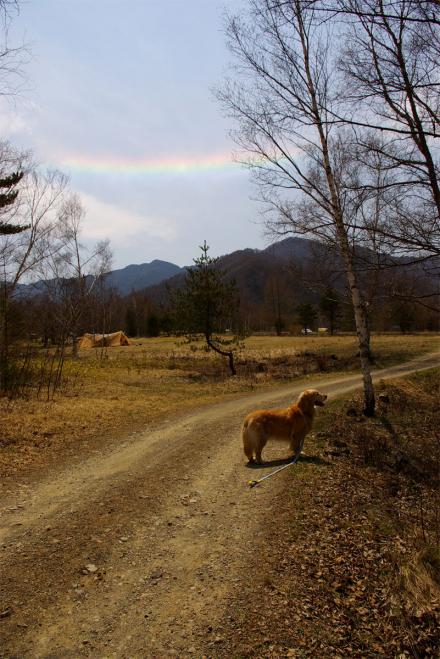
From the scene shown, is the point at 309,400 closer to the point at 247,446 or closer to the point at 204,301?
the point at 247,446

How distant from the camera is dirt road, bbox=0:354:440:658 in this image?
3.70m

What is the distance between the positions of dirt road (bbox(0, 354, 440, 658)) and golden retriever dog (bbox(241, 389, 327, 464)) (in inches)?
16.3

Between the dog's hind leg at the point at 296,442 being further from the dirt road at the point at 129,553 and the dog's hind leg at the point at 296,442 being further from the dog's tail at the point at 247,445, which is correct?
the dog's tail at the point at 247,445

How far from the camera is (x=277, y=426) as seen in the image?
311 inches

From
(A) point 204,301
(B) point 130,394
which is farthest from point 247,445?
(A) point 204,301

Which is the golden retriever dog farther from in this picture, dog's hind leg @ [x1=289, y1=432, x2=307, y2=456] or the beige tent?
the beige tent

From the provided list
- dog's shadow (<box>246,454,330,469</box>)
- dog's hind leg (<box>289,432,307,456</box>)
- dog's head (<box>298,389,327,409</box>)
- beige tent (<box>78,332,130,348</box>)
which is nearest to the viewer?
dog's shadow (<box>246,454,330,469</box>)

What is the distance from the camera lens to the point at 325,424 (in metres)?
11.4

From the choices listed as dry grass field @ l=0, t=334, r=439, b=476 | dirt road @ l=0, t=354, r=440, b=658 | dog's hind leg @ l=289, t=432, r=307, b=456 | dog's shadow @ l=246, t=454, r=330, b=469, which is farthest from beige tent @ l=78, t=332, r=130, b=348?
dog's hind leg @ l=289, t=432, r=307, b=456

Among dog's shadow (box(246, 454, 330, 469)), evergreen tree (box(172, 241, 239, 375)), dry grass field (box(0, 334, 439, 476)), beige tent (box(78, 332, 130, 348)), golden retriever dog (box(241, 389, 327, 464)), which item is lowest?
dog's shadow (box(246, 454, 330, 469))

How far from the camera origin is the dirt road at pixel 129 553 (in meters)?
3.70

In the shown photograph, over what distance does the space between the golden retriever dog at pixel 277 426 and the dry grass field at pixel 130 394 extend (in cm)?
396

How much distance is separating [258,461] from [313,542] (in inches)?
107

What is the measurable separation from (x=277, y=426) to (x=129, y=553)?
365cm
